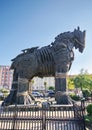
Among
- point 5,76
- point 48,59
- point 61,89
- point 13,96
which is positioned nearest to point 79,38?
point 48,59

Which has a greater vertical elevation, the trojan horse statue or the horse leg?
the trojan horse statue

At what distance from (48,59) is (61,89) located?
2.75 metres

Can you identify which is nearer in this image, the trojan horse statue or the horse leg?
the trojan horse statue

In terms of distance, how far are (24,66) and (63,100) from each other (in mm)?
4191

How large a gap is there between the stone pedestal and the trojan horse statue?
483 mm

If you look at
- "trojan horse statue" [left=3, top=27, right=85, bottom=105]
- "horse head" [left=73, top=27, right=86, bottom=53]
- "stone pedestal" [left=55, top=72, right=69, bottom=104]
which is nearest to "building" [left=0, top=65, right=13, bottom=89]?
"trojan horse statue" [left=3, top=27, right=85, bottom=105]

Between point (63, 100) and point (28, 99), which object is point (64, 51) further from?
point (28, 99)

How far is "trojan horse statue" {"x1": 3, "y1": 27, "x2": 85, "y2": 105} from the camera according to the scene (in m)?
13.6

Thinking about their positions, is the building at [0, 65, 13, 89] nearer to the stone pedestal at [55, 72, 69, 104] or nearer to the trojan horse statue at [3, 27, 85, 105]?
the trojan horse statue at [3, 27, 85, 105]

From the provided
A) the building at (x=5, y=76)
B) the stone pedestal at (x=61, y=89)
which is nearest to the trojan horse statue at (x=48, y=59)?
the stone pedestal at (x=61, y=89)

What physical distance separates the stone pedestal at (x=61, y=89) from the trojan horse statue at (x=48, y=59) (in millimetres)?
483

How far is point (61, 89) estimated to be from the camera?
42.7 feet

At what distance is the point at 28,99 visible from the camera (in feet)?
44.7

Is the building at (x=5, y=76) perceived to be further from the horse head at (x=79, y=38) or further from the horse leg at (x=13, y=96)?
the horse head at (x=79, y=38)
